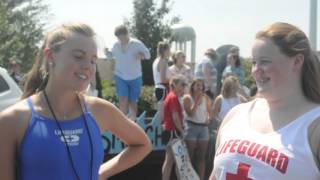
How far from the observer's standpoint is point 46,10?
1332 inches

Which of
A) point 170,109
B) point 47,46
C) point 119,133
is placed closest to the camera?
point 47,46

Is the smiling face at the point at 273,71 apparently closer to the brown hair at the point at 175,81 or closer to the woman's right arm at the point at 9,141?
the woman's right arm at the point at 9,141

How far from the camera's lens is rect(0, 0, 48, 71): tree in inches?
1050

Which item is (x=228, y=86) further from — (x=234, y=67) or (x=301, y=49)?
(x=301, y=49)

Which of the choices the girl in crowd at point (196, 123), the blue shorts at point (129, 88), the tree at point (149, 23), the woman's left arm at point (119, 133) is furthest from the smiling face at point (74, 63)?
the tree at point (149, 23)

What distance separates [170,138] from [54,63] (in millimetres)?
6360

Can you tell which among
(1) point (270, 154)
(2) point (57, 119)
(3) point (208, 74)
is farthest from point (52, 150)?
(3) point (208, 74)

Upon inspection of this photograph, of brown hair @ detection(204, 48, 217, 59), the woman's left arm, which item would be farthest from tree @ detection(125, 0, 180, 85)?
the woman's left arm

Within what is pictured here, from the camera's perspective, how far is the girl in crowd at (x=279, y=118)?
9.32 feet

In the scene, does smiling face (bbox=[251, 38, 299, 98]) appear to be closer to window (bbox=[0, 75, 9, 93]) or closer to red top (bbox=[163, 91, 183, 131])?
red top (bbox=[163, 91, 183, 131])

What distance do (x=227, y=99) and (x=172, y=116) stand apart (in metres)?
0.97

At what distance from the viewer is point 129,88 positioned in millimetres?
10250

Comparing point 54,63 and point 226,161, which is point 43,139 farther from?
point 226,161

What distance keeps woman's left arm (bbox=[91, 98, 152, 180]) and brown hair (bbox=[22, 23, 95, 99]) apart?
0.97ft
